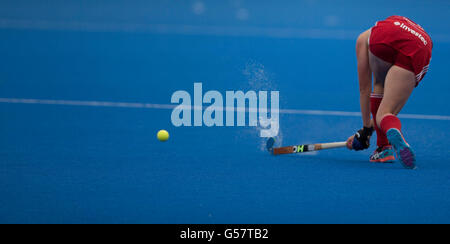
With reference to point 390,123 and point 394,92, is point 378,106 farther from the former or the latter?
point 390,123

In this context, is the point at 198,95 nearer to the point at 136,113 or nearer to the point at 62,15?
the point at 136,113

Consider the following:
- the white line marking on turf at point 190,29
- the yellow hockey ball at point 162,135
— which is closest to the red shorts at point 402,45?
the yellow hockey ball at point 162,135

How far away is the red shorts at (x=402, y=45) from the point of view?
181 inches

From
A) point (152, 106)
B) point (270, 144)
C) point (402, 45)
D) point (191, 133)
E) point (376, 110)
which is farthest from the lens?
point (152, 106)

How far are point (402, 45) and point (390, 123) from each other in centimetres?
51

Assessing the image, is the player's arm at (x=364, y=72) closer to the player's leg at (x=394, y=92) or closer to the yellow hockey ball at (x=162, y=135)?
the player's leg at (x=394, y=92)

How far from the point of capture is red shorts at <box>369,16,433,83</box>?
4.60m

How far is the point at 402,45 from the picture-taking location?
181 inches

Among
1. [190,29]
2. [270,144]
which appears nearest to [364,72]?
[270,144]

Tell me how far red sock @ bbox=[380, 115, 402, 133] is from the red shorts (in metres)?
0.34

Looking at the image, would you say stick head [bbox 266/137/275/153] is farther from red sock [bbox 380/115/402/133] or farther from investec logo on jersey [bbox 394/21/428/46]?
investec logo on jersey [bbox 394/21/428/46]

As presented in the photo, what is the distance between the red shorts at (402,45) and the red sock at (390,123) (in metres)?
0.34

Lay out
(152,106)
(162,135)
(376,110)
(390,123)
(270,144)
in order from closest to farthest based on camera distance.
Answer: (390,123) < (376,110) < (270,144) < (162,135) < (152,106)

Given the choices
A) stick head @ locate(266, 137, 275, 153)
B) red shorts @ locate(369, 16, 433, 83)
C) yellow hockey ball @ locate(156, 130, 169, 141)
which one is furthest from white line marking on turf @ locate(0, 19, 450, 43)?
red shorts @ locate(369, 16, 433, 83)
